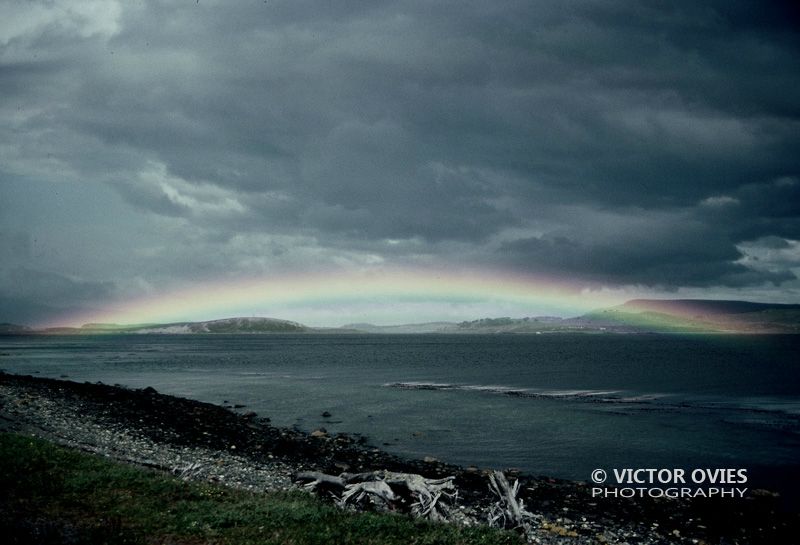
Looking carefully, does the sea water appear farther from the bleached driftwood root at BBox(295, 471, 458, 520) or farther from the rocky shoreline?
the bleached driftwood root at BBox(295, 471, 458, 520)

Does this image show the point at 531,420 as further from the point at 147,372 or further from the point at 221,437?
the point at 147,372

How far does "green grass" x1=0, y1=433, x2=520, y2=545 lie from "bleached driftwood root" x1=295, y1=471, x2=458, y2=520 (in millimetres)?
1169

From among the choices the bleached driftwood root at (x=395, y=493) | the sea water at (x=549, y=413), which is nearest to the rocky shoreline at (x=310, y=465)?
the bleached driftwood root at (x=395, y=493)

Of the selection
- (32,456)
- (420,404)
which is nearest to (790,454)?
(420,404)

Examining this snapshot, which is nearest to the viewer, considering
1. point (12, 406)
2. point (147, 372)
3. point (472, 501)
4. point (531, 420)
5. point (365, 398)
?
point (472, 501)

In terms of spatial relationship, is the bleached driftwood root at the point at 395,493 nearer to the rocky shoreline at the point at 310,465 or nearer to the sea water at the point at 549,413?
the rocky shoreline at the point at 310,465

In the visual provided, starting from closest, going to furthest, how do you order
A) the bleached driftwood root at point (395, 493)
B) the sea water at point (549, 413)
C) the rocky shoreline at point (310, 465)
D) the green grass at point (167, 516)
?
the green grass at point (167, 516)
the bleached driftwood root at point (395, 493)
the rocky shoreline at point (310, 465)
the sea water at point (549, 413)

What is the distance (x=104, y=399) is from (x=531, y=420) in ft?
139

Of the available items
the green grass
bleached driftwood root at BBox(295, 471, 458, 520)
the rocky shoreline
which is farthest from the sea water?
the green grass

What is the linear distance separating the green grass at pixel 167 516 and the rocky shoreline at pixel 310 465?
3448 mm

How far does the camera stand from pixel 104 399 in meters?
50.8

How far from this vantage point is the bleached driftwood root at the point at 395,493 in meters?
17.1

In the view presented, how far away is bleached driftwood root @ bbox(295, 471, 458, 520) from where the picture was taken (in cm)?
1709

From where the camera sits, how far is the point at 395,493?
18266 mm
